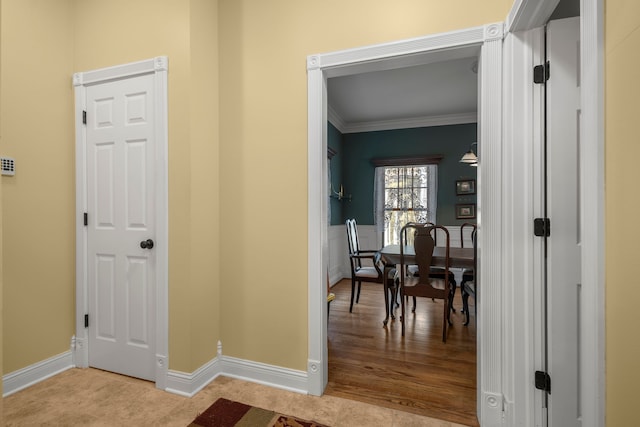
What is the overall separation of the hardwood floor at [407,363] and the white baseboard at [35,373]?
193 centimetres

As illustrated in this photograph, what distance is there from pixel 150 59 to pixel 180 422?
225 cm

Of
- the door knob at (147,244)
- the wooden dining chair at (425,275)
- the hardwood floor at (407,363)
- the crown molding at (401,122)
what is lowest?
the hardwood floor at (407,363)

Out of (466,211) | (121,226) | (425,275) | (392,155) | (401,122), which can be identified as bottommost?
(425,275)

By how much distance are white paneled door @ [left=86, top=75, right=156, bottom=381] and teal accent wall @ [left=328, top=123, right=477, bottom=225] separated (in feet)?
11.0

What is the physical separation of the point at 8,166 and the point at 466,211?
5.45 m

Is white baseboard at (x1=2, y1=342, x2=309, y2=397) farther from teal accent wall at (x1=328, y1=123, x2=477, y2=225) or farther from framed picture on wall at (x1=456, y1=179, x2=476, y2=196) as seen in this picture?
framed picture on wall at (x1=456, y1=179, x2=476, y2=196)

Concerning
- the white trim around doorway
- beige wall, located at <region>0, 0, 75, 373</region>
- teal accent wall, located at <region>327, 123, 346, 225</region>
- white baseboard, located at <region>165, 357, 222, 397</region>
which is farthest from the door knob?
teal accent wall, located at <region>327, 123, 346, 225</region>

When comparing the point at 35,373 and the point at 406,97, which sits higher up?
the point at 406,97

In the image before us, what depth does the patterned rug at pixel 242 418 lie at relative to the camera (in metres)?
1.73

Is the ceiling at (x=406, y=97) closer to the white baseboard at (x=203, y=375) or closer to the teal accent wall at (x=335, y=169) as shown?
the teal accent wall at (x=335, y=169)

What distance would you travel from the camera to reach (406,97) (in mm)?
4441

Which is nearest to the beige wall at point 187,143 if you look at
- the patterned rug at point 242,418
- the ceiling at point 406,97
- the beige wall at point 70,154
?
the beige wall at point 70,154

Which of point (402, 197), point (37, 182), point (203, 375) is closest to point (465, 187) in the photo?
point (402, 197)

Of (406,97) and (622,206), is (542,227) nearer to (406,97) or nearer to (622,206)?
(622,206)
